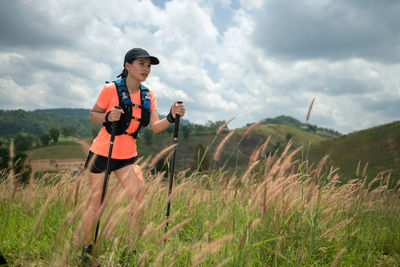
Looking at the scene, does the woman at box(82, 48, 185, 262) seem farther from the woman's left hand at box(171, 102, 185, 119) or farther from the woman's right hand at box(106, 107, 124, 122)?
the woman's right hand at box(106, 107, 124, 122)

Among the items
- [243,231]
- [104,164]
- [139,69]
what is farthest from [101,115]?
[243,231]

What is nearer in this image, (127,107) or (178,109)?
(127,107)

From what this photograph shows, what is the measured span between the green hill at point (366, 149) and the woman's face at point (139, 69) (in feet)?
180

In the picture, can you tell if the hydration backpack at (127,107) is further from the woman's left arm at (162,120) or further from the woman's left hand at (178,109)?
the woman's left hand at (178,109)

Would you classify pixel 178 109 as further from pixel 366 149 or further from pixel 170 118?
pixel 366 149

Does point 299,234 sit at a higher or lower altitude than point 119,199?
lower

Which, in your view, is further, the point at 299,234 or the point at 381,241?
the point at 381,241

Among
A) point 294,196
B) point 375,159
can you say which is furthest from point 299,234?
point 375,159

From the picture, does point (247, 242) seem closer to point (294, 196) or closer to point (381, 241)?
point (294, 196)

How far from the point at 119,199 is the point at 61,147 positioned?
13442 centimetres

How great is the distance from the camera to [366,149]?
202ft

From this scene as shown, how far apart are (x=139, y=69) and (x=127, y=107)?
22.8 inches

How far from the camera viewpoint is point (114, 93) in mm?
3924

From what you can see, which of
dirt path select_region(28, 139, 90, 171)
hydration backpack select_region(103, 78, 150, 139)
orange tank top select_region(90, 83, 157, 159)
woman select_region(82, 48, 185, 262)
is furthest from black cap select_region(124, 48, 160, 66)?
dirt path select_region(28, 139, 90, 171)
